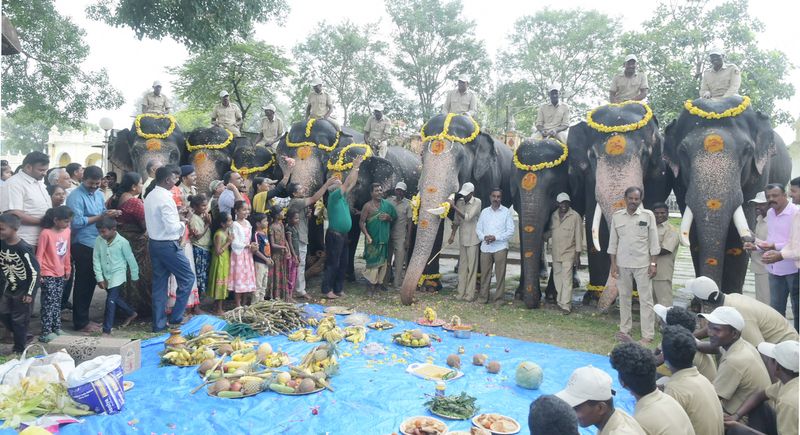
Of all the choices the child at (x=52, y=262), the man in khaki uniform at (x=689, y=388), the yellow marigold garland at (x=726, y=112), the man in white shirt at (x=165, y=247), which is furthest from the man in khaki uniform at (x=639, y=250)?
the child at (x=52, y=262)

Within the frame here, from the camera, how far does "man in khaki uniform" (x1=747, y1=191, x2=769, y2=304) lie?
634cm

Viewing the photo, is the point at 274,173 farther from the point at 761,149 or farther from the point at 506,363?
the point at 761,149

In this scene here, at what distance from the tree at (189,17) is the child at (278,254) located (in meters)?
6.22

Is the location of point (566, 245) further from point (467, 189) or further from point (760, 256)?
point (760, 256)

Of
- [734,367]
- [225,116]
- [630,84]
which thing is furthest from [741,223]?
[225,116]

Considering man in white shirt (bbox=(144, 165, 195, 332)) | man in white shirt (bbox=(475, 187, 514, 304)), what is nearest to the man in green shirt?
man in white shirt (bbox=(475, 187, 514, 304))

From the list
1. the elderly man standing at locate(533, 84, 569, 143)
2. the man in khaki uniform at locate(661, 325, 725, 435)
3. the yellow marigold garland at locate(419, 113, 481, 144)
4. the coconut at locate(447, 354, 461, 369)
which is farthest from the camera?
the elderly man standing at locate(533, 84, 569, 143)

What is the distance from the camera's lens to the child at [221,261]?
6.95 metres

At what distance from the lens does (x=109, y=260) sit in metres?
5.87

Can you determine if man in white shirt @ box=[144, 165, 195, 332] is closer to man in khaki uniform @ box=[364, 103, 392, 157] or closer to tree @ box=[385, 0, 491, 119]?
man in khaki uniform @ box=[364, 103, 392, 157]

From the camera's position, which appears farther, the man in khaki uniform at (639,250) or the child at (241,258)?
the child at (241,258)

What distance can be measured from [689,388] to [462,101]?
7384mm

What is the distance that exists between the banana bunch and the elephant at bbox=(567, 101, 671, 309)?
322 centimetres

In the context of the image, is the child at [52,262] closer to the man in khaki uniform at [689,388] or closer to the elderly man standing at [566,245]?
the man in khaki uniform at [689,388]
